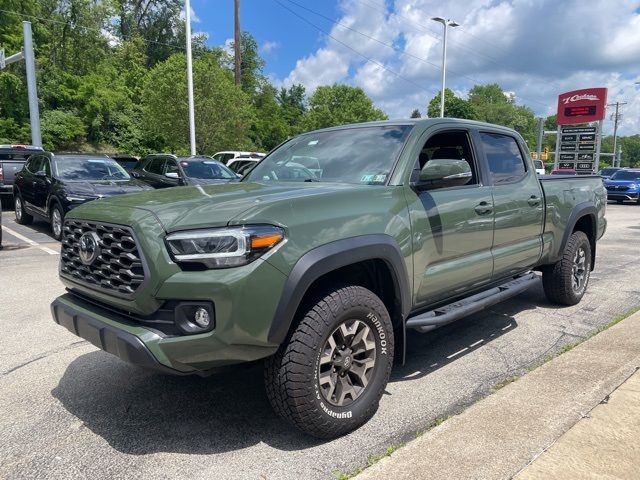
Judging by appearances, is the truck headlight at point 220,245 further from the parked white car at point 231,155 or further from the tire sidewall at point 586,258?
the parked white car at point 231,155

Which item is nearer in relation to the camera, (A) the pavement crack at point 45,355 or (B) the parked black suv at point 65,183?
(A) the pavement crack at point 45,355

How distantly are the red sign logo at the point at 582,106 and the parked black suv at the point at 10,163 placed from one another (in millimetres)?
30422

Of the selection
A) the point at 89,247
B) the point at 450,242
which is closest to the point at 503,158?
the point at 450,242

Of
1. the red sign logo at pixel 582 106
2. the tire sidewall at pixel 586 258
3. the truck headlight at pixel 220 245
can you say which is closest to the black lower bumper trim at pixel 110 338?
the truck headlight at pixel 220 245

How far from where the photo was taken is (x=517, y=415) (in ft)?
10.5

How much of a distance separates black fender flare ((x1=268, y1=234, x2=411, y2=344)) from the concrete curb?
80cm

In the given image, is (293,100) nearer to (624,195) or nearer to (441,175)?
(624,195)

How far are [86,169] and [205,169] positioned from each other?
3.14 metres

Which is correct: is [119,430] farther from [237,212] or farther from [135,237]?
[237,212]

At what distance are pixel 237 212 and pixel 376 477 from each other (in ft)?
4.91

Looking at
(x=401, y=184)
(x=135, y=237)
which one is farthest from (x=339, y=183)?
(x=135, y=237)

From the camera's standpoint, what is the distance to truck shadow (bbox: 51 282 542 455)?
2961 millimetres

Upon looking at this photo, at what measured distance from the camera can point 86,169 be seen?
1052 cm

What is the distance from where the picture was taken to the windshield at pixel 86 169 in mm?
10219
